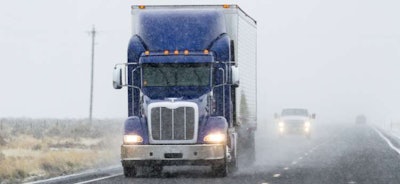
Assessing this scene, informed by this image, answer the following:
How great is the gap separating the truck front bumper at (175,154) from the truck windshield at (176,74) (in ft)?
5.48

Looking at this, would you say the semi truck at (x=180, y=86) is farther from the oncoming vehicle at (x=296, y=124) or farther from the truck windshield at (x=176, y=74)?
the oncoming vehicle at (x=296, y=124)

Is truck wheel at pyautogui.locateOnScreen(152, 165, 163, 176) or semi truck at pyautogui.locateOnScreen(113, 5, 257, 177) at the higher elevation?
semi truck at pyautogui.locateOnScreen(113, 5, 257, 177)

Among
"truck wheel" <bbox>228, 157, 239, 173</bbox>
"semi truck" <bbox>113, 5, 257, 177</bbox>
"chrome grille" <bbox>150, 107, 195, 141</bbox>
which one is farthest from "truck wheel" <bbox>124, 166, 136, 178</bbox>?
"truck wheel" <bbox>228, 157, 239, 173</bbox>

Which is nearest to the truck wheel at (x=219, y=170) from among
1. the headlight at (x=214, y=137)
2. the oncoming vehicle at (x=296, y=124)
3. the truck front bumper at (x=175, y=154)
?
the truck front bumper at (x=175, y=154)

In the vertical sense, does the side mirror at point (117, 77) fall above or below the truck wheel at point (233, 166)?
above

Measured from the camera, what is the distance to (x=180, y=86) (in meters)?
22.0

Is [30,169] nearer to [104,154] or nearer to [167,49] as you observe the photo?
[167,49]

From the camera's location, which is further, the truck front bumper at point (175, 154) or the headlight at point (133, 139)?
the headlight at point (133, 139)

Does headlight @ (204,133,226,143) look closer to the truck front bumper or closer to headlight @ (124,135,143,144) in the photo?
the truck front bumper

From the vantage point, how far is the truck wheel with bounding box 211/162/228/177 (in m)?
21.9

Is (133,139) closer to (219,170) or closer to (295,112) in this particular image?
(219,170)

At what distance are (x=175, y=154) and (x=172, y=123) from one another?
738 millimetres

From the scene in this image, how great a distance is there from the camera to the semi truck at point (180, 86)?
21.3 metres

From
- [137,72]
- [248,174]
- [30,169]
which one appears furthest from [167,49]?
[30,169]
